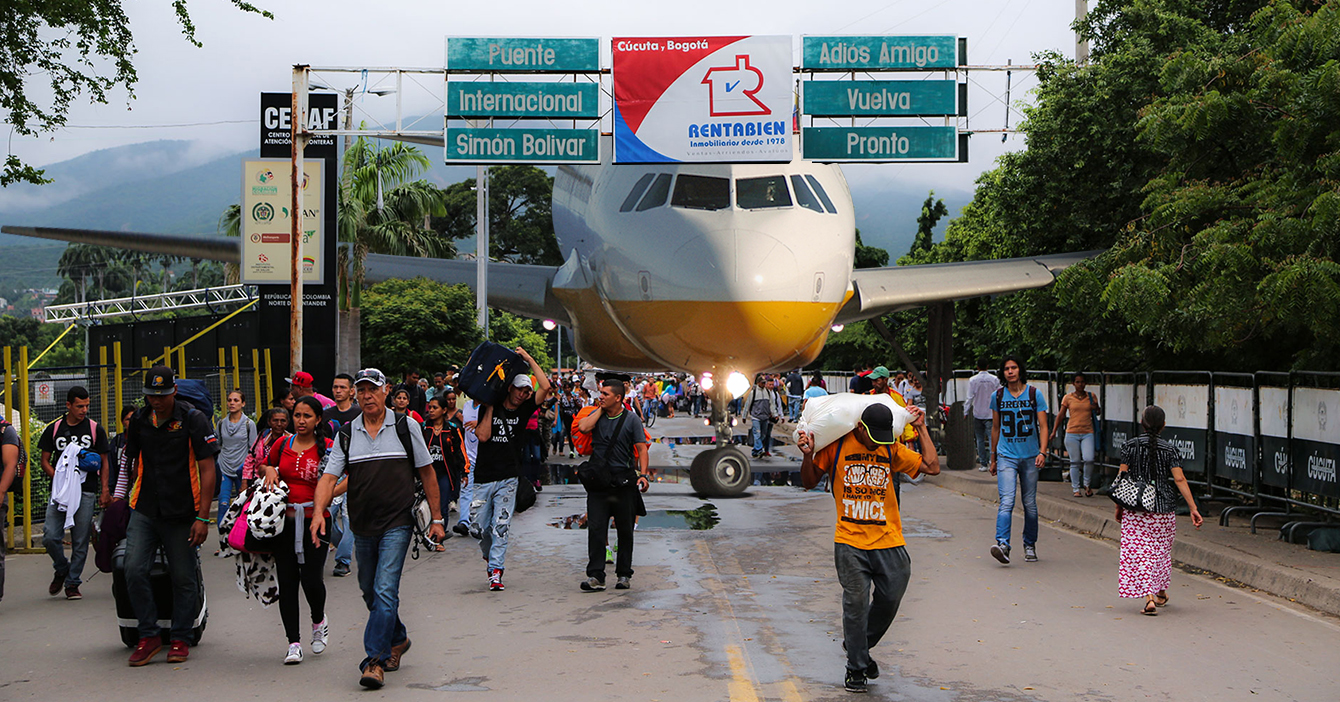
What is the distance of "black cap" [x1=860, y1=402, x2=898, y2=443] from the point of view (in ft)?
20.1

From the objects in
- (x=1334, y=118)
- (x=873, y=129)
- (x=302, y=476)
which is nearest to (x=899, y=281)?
(x=873, y=129)

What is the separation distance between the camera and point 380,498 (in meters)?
6.46

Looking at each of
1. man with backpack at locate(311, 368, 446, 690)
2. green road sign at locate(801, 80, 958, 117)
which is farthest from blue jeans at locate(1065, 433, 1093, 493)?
man with backpack at locate(311, 368, 446, 690)

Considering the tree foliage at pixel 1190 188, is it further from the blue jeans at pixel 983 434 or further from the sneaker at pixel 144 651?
the sneaker at pixel 144 651

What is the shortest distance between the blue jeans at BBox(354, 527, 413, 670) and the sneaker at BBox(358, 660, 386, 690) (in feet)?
0.13

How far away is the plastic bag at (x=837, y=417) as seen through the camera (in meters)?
6.19

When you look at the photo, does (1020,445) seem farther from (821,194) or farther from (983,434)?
(983,434)

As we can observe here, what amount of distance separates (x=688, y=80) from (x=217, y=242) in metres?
10.2

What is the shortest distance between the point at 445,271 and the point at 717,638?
53.7 ft

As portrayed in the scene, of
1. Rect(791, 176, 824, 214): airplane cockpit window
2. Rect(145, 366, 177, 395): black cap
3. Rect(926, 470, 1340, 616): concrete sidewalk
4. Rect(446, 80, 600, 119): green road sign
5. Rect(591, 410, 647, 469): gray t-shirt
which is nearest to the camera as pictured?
Rect(145, 366, 177, 395): black cap

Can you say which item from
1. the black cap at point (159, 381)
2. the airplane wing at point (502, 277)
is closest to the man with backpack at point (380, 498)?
the black cap at point (159, 381)

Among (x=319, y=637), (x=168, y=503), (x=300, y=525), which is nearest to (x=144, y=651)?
(x=168, y=503)

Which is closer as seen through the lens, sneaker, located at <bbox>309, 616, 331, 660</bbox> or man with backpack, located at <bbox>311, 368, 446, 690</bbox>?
man with backpack, located at <bbox>311, 368, 446, 690</bbox>

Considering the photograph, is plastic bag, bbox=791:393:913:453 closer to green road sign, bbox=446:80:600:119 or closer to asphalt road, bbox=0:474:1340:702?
asphalt road, bbox=0:474:1340:702
